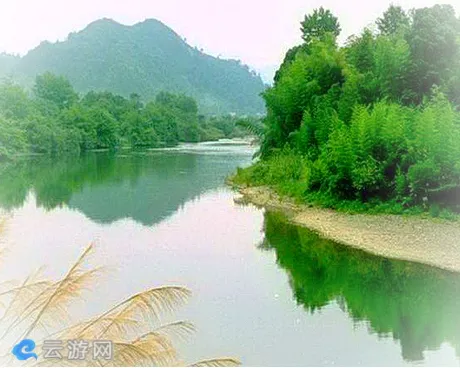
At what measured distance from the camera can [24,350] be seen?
3602 mm

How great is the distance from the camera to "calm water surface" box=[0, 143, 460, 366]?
27.2 ft

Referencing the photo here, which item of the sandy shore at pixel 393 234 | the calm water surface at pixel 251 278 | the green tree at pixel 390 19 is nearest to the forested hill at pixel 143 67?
the green tree at pixel 390 19

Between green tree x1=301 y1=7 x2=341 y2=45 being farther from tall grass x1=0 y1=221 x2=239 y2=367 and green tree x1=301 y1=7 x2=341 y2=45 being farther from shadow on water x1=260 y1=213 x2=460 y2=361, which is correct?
tall grass x1=0 y1=221 x2=239 y2=367

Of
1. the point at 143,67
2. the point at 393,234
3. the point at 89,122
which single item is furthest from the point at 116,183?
the point at 143,67

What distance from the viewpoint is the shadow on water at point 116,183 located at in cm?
2091

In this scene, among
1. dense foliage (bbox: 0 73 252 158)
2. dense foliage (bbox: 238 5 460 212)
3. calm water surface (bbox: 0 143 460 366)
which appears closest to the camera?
calm water surface (bbox: 0 143 460 366)

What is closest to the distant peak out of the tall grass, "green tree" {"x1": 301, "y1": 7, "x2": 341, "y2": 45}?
"green tree" {"x1": 301, "y1": 7, "x2": 341, "y2": 45}

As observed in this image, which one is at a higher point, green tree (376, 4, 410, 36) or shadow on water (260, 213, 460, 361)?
green tree (376, 4, 410, 36)

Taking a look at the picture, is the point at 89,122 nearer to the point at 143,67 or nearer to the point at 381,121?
the point at 381,121

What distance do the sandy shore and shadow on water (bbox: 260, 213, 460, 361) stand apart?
0.41m

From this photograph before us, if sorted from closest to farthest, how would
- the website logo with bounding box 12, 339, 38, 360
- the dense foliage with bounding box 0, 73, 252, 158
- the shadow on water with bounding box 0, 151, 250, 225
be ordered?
the website logo with bounding box 12, 339, 38, 360
the shadow on water with bounding box 0, 151, 250, 225
the dense foliage with bounding box 0, 73, 252, 158

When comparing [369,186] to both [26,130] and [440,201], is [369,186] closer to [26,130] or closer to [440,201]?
[440,201]

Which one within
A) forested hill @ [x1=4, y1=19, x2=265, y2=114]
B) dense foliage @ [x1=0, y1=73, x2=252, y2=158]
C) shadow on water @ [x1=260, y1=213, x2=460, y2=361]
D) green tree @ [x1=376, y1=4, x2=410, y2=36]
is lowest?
shadow on water @ [x1=260, y1=213, x2=460, y2=361]

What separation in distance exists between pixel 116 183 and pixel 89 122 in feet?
103
